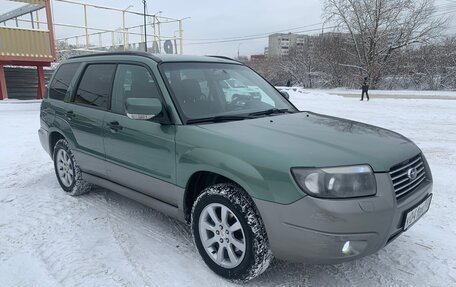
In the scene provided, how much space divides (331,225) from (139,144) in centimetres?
194

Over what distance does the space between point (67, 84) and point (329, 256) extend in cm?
393

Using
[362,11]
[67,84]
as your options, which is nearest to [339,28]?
[362,11]

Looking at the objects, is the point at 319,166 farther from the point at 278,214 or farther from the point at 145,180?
the point at 145,180

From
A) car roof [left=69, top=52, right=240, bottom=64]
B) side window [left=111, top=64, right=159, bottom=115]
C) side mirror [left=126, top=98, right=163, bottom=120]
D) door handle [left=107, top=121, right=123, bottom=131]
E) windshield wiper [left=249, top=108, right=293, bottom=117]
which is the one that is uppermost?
car roof [left=69, top=52, right=240, bottom=64]

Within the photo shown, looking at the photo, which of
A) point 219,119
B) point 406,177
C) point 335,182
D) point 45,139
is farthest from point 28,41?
point 406,177

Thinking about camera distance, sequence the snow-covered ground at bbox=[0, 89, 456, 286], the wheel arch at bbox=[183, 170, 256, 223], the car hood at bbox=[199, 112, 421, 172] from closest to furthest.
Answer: the car hood at bbox=[199, 112, 421, 172] < the snow-covered ground at bbox=[0, 89, 456, 286] < the wheel arch at bbox=[183, 170, 256, 223]

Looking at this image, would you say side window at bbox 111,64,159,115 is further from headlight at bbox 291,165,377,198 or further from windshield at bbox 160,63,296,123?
headlight at bbox 291,165,377,198

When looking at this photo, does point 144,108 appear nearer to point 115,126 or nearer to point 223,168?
point 115,126

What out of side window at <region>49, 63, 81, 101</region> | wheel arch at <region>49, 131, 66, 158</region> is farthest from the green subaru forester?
wheel arch at <region>49, 131, 66, 158</region>

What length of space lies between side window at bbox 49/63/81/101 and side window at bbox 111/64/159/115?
112 centimetres

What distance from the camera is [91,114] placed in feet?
13.9

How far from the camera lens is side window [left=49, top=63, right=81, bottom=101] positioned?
4.87 meters

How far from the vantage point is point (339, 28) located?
3647cm

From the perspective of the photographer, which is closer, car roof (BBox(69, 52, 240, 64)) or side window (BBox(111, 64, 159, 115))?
side window (BBox(111, 64, 159, 115))
